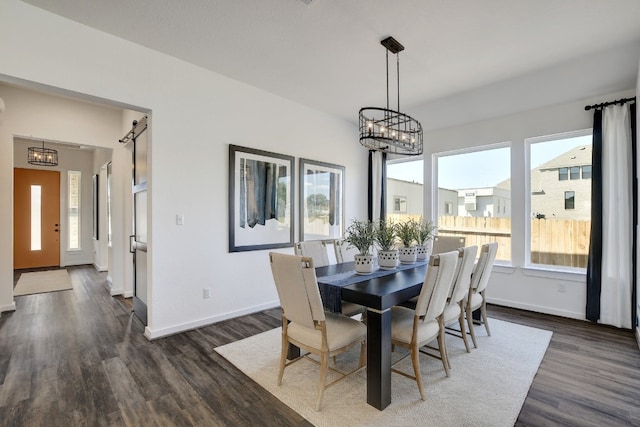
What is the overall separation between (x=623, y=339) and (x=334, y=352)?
3232 mm

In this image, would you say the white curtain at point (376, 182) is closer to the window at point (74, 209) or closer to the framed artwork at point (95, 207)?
the framed artwork at point (95, 207)

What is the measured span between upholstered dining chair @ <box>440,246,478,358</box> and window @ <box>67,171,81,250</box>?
8722 mm

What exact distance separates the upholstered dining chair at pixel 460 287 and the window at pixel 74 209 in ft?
28.6

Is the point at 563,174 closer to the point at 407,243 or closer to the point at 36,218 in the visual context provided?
the point at 407,243

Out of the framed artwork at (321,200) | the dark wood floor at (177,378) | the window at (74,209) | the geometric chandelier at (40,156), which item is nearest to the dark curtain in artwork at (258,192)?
the framed artwork at (321,200)

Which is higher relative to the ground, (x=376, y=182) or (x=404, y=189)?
(x=376, y=182)

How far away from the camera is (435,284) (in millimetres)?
2154

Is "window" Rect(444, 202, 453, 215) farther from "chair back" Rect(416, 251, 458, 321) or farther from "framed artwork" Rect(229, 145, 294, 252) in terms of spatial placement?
"chair back" Rect(416, 251, 458, 321)

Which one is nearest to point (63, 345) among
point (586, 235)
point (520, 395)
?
point (520, 395)

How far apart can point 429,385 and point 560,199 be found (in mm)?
3231

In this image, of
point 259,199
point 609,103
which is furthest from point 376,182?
point 609,103

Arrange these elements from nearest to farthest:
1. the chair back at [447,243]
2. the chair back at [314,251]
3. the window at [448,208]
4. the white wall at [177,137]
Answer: the white wall at [177,137]
the chair back at [314,251]
the chair back at [447,243]
the window at [448,208]

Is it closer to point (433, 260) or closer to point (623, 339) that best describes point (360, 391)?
point (433, 260)

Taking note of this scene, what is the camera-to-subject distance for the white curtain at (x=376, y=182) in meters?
5.68
